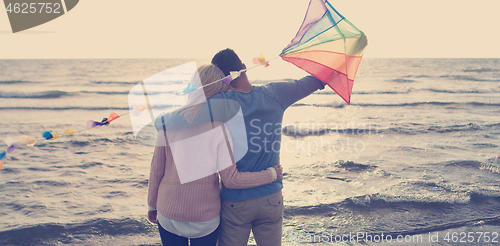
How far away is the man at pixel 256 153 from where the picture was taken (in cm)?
176

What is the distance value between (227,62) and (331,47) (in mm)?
848

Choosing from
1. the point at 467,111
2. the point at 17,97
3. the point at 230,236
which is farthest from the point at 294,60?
the point at 17,97

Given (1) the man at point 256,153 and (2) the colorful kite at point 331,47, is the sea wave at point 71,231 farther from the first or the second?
(2) the colorful kite at point 331,47

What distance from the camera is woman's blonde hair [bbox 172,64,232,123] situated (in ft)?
5.14

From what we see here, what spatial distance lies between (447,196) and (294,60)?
3662 mm

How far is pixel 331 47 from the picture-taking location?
7.18 feet

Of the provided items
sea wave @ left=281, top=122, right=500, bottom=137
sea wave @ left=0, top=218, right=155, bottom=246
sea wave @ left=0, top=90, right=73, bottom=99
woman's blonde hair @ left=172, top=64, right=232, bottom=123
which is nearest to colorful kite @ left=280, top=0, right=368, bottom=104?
woman's blonde hair @ left=172, top=64, right=232, bottom=123

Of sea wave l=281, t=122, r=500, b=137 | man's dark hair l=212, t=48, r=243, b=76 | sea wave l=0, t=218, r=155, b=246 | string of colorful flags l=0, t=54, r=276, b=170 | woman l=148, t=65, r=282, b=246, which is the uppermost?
man's dark hair l=212, t=48, r=243, b=76

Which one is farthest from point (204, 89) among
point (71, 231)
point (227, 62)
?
point (71, 231)

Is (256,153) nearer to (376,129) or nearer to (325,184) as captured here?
(325,184)

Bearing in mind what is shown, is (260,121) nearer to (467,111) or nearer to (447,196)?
(447,196)

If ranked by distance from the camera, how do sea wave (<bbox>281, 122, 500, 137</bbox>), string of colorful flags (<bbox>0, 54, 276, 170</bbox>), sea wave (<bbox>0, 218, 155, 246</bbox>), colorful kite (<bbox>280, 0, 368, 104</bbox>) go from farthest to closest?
sea wave (<bbox>281, 122, 500, 137</bbox>) → sea wave (<bbox>0, 218, 155, 246</bbox>) → colorful kite (<bbox>280, 0, 368, 104</bbox>) → string of colorful flags (<bbox>0, 54, 276, 170</bbox>)

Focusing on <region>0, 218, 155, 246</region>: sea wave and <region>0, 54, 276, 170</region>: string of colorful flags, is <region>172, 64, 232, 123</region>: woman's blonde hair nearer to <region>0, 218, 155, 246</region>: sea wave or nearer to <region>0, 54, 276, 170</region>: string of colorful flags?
<region>0, 54, 276, 170</region>: string of colorful flags

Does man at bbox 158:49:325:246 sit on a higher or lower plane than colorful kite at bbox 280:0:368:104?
lower
